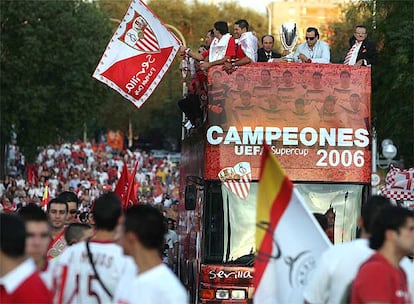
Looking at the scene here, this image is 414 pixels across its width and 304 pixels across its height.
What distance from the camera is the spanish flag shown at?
832 centimetres

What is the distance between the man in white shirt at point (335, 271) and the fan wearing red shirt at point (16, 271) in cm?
171

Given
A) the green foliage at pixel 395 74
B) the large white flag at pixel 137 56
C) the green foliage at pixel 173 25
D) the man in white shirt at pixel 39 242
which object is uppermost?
the green foliage at pixel 173 25

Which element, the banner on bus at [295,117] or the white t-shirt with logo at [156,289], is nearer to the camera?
the white t-shirt with logo at [156,289]

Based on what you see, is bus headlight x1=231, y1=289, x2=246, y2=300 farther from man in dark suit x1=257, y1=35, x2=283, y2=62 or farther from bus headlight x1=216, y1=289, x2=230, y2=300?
man in dark suit x1=257, y1=35, x2=283, y2=62

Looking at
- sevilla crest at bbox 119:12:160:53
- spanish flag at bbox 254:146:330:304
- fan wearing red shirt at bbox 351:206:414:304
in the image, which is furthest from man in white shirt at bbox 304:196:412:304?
sevilla crest at bbox 119:12:160:53

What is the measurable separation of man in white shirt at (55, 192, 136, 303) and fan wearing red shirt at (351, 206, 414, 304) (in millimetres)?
1576

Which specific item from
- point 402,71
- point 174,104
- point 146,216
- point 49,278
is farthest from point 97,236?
point 174,104

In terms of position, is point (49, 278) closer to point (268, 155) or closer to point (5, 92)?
point (268, 155)

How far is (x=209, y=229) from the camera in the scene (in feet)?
49.2

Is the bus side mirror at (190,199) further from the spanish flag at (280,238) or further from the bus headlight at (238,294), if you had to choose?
the spanish flag at (280,238)

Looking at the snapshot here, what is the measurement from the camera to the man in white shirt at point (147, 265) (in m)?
6.86

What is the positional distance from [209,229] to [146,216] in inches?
306

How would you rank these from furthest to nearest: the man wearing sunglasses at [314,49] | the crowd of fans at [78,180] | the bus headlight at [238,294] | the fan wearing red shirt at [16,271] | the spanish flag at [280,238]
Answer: the crowd of fans at [78,180] < the man wearing sunglasses at [314,49] < the bus headlight at [238,294] < the spanish flag at [280,238] < the fan wearing red shirt at [16,271]

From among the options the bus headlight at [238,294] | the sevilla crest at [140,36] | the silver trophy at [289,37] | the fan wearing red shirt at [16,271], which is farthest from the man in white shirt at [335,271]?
the sevilla crest at [140,36]
